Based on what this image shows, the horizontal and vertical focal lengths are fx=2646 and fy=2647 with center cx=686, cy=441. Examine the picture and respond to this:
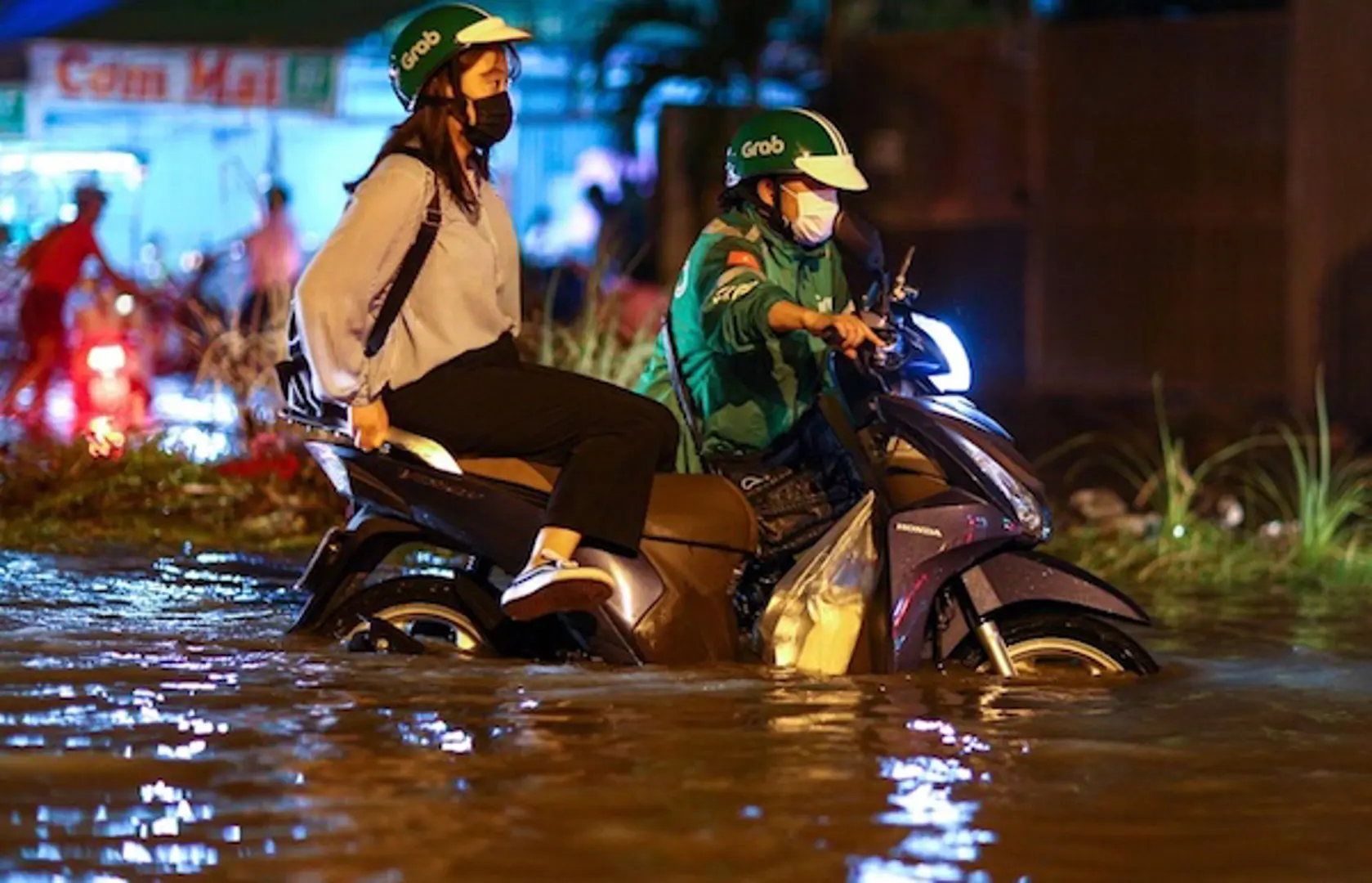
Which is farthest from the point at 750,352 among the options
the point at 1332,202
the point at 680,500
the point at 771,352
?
the point at 1332,202

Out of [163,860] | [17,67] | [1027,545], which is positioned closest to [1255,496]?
[1027,545]

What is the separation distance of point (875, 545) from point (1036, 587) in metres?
0.46

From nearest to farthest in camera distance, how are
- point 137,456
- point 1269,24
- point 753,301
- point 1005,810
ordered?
point 1005,810
point 753,301
point 137,456
point 1269,24

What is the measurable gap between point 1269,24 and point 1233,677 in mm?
12224

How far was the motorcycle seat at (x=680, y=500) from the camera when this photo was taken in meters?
7.17

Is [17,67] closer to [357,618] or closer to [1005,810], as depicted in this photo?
[357,618]

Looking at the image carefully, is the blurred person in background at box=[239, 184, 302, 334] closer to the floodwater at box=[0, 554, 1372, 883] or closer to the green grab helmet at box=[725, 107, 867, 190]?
the floodwater at box=[0, 554, 1372, 883]

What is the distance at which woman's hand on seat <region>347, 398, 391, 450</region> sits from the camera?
6996 millimetres

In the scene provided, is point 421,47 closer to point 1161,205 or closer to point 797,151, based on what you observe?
point 797,151

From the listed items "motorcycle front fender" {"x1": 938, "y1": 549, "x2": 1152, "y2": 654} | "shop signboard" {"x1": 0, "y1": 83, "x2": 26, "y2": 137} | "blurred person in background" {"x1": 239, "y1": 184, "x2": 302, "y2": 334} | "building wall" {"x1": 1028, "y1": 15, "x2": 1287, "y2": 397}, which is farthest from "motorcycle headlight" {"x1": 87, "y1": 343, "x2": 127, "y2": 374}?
"motorcycle front fender" {"x1": 938, "y1": 549, "x2": 1152, "y2": 654}

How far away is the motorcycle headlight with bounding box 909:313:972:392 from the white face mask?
1.35 feet

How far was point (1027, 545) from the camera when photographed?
722 cm

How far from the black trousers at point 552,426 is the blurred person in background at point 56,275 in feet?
31.3

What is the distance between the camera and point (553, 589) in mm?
6957
